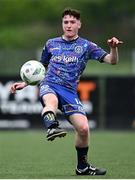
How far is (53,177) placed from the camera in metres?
11.5

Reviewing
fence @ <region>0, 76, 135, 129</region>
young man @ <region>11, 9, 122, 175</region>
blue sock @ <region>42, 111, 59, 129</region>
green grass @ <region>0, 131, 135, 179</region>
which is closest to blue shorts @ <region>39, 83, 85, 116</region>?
young man @ <region>11, 9, 122, 175</region>

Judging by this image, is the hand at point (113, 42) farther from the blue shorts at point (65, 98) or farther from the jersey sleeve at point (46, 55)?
the jersey sleeve at point (46, 55)

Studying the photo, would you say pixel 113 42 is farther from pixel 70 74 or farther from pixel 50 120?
pixel 50 120

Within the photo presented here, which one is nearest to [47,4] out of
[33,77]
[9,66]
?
[9,66]

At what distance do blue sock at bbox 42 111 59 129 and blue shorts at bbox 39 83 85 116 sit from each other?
1.61ft

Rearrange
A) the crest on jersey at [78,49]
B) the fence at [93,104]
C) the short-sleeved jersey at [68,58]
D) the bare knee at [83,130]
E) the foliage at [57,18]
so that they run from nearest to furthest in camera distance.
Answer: the bare knee at [83,130], the short-sleeved jersey at [68,58], the crest on jersey at [78,49], the fence at [93,104], the foliage at [57,18]

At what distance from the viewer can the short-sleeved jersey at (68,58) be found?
39.5 feet

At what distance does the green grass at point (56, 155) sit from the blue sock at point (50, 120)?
0.69 meters

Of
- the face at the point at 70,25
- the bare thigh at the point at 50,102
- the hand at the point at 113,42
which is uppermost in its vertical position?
the face at the point at 70,25

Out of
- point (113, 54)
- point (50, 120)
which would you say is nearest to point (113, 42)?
point (113, 54)

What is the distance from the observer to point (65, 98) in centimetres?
1196

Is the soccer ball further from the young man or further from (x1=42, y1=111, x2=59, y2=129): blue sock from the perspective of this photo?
(x1=42, y1=111, x2=59, y2=129): blue sock

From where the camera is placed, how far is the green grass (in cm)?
1222

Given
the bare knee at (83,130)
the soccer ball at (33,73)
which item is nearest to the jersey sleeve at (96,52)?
the soccer ball at (33,73)
